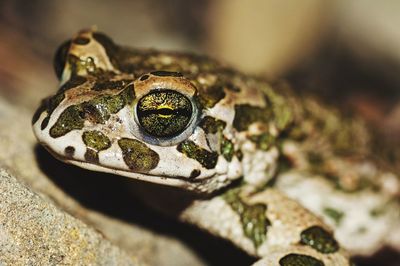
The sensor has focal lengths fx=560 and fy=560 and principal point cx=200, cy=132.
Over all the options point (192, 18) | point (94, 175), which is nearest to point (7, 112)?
point (94, 175)

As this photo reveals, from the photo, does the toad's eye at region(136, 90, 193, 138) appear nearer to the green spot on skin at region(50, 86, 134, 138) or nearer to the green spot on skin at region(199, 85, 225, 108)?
the green spot on skin at region(50, 86, 134, 138)

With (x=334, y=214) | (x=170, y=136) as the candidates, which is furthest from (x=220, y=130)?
(x=334, y=214)

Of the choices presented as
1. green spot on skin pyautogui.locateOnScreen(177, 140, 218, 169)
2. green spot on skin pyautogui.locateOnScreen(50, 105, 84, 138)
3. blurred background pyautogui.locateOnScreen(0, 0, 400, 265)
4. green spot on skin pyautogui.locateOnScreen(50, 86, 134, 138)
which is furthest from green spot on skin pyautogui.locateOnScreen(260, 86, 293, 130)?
blurred background pyautogui.locateOnScreen(0, 0, 400, 265)

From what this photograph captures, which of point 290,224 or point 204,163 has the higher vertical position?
point 204,163

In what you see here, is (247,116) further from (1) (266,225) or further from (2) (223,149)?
(1) (266,225)

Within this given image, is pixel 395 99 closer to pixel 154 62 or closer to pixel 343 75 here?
pixel 343 75

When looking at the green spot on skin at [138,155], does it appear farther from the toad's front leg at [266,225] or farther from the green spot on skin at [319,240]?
the green spot on skin at [319,240]
